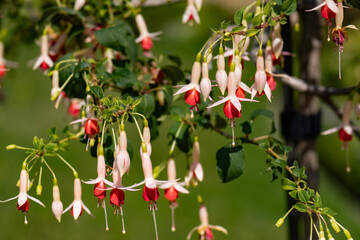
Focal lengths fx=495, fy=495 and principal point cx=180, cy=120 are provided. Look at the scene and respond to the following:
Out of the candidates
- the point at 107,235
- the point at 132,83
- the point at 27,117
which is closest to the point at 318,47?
the point at 132,83

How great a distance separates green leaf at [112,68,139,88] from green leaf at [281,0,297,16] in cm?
31

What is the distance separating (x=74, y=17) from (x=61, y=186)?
162 centimetres

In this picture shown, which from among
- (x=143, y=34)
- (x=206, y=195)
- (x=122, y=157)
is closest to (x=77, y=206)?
(x=122, y=157)

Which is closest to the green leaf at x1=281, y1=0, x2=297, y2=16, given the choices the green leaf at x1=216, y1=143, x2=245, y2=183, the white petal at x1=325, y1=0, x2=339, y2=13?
the white petal at x1=325, y1=0, x2=339, y2=13

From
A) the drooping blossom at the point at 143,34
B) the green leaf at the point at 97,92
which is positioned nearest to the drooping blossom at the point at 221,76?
the green leaf at the point at 97,92

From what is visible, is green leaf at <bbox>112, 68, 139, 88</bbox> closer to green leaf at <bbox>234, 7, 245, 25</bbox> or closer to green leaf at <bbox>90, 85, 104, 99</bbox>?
green leaf at <bbox>90, 85, 104, 99</bbox>

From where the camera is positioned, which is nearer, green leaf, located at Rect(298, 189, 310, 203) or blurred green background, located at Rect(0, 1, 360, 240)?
green leaf, located at Rect(298, 189, 310, 203)

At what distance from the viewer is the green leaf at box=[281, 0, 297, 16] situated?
0.76m

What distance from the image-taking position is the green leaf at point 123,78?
2.99 feet

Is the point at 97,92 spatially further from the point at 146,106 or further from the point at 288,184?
the point at 288,184

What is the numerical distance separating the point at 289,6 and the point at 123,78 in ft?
1.09

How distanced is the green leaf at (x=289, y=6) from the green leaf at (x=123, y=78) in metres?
0.31

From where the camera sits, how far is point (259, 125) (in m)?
2.81

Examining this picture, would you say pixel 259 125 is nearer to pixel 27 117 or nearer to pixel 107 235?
pixel 107 235
